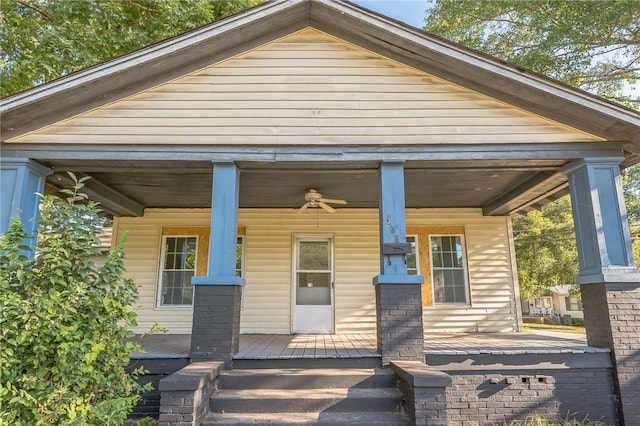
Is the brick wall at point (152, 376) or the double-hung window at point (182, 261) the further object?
the double-hung window at point (182, 261)

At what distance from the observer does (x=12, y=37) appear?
34.5 ft

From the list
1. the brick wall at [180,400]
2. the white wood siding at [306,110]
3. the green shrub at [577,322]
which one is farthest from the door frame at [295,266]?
the green shrub at [577,322]

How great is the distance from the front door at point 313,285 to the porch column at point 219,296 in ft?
9.70

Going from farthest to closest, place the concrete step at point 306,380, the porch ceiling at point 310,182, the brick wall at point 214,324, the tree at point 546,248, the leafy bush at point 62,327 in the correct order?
the tree at point 546,248 < the porch ceiling at point 310,182 < the brick wall at point 214,324 < the concrete step at point 306,380 < the leafy bush at point 62,327

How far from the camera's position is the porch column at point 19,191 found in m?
5.02

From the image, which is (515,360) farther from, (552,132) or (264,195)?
(264,195)

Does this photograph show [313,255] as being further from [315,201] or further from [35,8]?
[35,8]

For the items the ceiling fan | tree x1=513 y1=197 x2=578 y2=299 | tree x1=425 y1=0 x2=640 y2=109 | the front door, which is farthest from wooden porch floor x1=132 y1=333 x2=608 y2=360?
tree x1=513 y1=197 x2=578 y2=299

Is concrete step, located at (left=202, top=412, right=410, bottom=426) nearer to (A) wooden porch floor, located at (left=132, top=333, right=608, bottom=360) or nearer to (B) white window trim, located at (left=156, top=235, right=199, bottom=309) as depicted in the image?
(A) wooden porch floor, located at (left=132, top=333, right=608, bottom=360)

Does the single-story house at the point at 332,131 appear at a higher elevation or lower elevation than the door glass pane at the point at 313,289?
higher

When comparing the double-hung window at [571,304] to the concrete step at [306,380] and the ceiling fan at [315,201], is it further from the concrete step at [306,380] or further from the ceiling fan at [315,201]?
the concrete step at [306,380]

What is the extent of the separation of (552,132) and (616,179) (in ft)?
3.29

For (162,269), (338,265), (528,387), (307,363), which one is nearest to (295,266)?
(338,265)

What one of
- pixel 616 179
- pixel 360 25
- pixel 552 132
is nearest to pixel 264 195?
pixel 360 25
